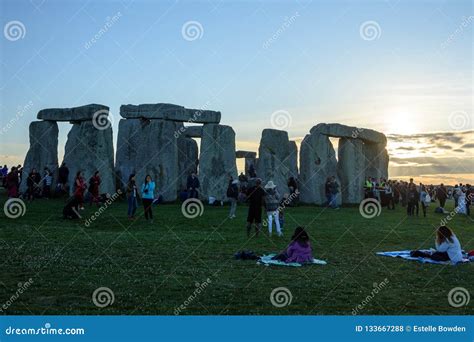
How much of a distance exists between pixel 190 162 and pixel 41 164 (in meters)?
9.49

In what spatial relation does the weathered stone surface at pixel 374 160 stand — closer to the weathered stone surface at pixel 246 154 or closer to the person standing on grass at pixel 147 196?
the weathered stone surface at pixel 246 154

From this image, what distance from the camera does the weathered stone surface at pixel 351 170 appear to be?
30.8m

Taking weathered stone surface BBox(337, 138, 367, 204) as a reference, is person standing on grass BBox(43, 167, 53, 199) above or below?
below

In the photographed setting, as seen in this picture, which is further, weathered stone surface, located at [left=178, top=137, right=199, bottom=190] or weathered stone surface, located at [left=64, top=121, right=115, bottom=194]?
weathered stone surface, located at [left=178, top=137, right=199, bottom=190]

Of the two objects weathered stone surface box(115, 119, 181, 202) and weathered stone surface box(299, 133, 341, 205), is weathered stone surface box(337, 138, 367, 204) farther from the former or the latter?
weathered stone surface box(115, 119, 181, 202)

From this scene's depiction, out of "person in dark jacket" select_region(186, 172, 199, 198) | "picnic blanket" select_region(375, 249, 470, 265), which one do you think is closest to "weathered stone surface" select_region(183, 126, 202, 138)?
"person in dark jacket" select_region(186, 172, 199, 198)

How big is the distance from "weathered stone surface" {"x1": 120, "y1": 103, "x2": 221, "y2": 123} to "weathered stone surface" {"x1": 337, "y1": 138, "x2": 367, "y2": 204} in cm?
731

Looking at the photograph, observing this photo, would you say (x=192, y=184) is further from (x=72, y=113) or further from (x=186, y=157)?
(x=186, y=157)

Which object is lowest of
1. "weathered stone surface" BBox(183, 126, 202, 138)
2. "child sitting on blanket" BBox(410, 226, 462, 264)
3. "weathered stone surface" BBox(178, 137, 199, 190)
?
"child sitting on blanket" BBox(410, 226, 462, 264)

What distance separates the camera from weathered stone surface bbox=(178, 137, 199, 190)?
3384 cm

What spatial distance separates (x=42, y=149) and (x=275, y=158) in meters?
12.4

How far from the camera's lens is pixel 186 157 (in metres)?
35.0

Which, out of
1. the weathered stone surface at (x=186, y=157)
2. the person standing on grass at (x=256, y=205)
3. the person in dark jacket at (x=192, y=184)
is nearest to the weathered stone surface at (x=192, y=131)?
the weathered stone surface at (x=186, y=157)

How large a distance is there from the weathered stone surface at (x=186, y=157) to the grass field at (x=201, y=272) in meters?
16.1
